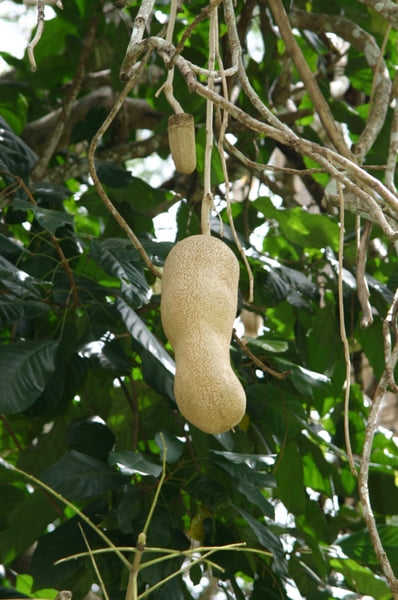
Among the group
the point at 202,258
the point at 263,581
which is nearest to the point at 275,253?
the point at 263,581

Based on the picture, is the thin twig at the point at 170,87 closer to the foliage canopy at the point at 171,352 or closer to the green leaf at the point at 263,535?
the foliage canopy at the point at 171,352

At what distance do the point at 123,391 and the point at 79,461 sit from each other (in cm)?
33

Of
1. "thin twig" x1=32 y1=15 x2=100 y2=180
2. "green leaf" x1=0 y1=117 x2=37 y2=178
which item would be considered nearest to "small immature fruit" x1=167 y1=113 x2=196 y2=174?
"green leaf" x1=0 y1=117 x2=37 y2=178

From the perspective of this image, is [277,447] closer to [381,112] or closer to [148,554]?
[148,554]

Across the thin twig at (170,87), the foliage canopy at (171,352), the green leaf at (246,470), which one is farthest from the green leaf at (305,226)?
the thin twig at (170,87)

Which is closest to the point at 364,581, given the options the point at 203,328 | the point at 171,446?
the point at 171,446

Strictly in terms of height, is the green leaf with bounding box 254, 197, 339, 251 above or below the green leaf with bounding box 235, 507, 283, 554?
above

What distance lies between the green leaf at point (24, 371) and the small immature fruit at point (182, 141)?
1.50 ft

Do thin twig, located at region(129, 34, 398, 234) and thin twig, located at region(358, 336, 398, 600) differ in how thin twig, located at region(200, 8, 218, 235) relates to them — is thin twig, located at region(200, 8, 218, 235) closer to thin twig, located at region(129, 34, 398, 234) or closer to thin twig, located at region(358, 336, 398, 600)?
thin twig, located at region(129, 34, 398, 234)

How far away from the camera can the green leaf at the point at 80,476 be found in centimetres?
109

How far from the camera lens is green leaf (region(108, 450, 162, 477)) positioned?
1037 mm

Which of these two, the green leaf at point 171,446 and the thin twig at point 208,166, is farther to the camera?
the green leaf at point 171,446

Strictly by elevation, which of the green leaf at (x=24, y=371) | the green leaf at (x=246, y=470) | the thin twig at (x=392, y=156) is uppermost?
the thin twig at (x=392, y=156)

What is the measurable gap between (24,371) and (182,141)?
1.68 ft
